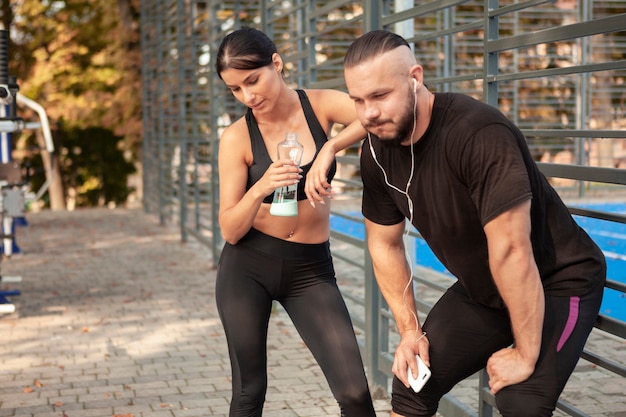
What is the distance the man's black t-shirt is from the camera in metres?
2.69

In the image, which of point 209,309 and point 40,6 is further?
point 40,6

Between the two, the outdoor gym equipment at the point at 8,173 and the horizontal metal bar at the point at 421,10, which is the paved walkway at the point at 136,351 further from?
the horizontal metal bar at the point at 421,10

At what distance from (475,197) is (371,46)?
1.78 feet

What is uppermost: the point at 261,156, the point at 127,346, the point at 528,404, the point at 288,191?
the point at 261,156

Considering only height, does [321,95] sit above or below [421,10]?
below

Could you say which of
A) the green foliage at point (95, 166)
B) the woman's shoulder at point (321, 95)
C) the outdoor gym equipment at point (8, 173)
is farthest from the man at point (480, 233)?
the green foliage at point (95, 166)

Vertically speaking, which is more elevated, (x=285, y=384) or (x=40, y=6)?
(x=40, y=6)

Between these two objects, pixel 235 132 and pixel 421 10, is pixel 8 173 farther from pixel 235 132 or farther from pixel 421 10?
pixel 235 132

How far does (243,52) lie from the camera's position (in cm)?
336

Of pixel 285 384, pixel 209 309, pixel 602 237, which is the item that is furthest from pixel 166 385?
pixel 602 237

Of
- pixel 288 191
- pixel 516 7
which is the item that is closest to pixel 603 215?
pixel 516 7

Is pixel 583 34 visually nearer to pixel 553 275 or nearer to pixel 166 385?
pixel 553 275

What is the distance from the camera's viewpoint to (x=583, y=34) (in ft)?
10.7

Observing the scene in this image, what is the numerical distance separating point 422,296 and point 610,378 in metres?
3.03
